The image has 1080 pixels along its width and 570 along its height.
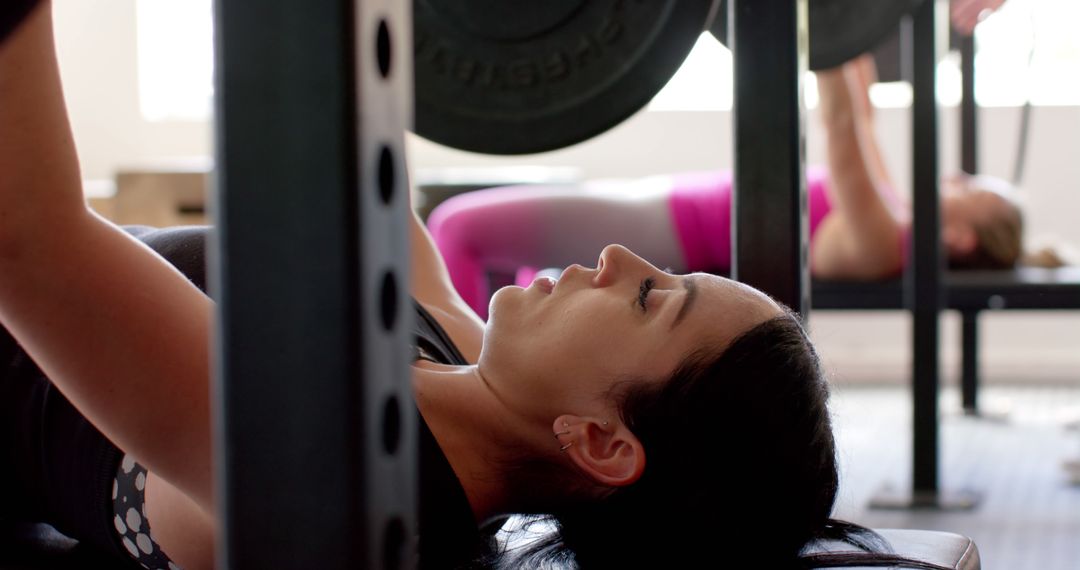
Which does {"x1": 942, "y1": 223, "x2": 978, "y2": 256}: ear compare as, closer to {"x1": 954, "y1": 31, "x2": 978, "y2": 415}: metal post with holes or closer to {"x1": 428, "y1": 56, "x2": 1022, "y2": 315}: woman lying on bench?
{"x1": 428, "y1": 56, "x2": 1022, "y2": 315}: woman lying on bench

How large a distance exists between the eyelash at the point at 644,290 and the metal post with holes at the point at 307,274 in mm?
514

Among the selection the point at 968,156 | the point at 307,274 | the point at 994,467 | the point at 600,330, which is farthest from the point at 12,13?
the point at 968,156

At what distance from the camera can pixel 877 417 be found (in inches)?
135

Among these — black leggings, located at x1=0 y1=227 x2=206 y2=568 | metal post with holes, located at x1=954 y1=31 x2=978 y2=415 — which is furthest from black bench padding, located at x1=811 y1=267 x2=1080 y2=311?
black leggings, located at x1=0 y1=227 x2=206 y2=568

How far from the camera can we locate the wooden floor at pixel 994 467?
2.08 metres

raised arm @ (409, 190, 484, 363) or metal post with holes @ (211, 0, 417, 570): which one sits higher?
metal post with holes @ (211, 0, 417, 570)

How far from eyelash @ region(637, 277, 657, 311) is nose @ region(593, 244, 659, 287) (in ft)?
0.04

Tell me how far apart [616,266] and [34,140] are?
470mm

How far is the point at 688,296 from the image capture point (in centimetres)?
96

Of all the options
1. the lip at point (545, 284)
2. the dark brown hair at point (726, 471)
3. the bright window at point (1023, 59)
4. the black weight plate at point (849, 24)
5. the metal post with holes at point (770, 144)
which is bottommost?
the dark brown hair at point (726, 471)

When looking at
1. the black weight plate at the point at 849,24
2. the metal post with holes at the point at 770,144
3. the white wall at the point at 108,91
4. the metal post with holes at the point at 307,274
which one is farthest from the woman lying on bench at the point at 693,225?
the metal post with holes at the point at 307,274

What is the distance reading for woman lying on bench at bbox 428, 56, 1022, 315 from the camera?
272cm

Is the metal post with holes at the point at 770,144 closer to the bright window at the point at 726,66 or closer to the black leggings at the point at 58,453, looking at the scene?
the black leggings at the point at 58,453

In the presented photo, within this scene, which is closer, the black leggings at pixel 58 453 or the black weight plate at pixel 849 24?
the black leggings at pixel 58 453
